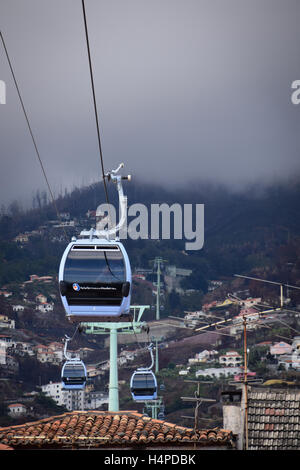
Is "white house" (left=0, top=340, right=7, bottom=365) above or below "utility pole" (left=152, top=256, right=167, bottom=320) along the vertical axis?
below

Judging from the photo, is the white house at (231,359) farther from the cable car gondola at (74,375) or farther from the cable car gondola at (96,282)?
the cable car gondola at (96,282)

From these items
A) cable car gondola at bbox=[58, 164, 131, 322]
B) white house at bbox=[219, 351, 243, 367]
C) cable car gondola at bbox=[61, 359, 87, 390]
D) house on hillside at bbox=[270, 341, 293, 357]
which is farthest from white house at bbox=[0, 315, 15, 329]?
cable car gondola at bbox=[58, 164, 131, 322]

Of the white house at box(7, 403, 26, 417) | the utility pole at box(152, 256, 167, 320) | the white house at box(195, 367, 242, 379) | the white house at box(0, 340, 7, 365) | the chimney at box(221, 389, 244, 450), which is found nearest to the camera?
the chimney at box(221, 389, 244, 450)

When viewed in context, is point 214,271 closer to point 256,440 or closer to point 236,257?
point 236,257

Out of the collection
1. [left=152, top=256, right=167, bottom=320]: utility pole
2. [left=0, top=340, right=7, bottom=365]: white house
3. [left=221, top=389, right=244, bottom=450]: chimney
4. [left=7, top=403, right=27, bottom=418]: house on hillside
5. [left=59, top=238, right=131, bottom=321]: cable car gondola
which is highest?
[left=152, top=256, right=167, bottom=320]: utility pole

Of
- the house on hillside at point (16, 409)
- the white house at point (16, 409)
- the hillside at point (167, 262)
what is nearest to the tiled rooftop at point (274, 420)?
the house on hillside at point (16, 409)

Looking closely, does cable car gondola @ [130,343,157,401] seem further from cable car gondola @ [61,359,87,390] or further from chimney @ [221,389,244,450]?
chimney @ [221,389,244,450]

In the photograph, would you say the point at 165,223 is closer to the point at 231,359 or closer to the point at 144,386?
the point at 231,359
